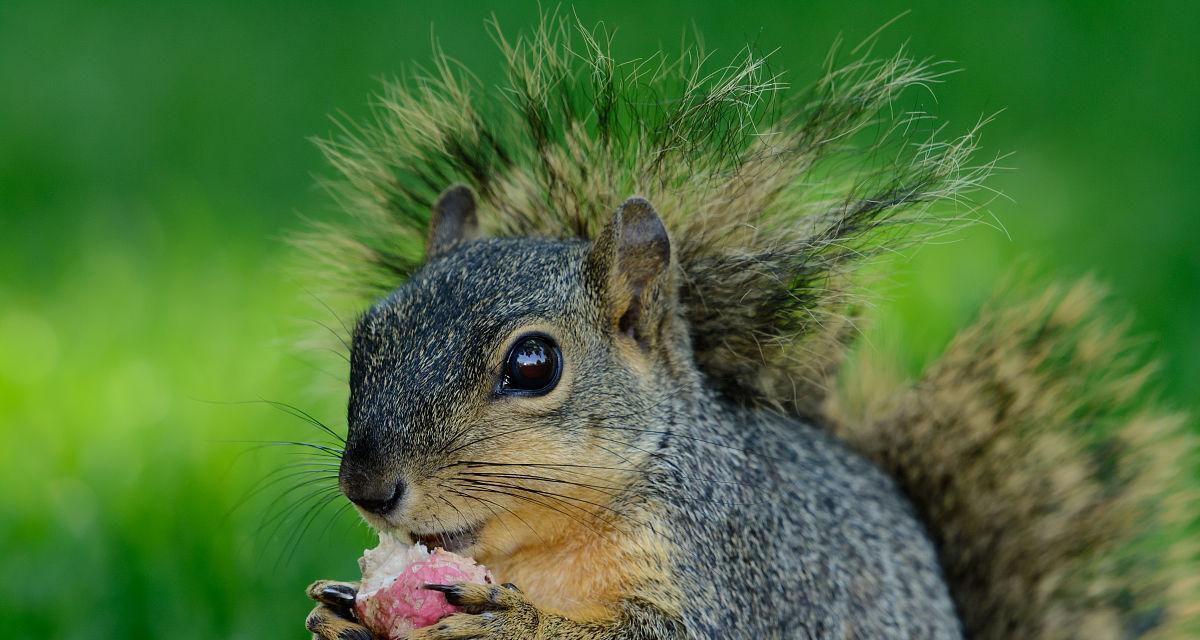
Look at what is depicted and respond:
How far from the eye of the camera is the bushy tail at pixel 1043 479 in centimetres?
189

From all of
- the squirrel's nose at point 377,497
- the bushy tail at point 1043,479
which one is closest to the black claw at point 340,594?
the squirrel's nose at point 377,497

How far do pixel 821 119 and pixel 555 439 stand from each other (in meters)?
0.57

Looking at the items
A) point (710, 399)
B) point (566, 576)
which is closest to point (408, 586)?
point (566, 576)

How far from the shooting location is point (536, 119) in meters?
1.82

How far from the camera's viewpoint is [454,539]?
1433 mm

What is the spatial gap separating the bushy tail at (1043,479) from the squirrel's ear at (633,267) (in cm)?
50

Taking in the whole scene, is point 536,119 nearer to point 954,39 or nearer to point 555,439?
point 555,439

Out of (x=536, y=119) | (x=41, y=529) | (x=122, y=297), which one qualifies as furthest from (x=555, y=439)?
(x=122, y=297)

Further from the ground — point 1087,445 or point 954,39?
point 954,39

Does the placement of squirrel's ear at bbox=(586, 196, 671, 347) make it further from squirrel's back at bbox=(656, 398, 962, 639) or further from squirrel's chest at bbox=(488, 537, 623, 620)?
squirrel's chest at bbox=(488, 537, 623, 620)

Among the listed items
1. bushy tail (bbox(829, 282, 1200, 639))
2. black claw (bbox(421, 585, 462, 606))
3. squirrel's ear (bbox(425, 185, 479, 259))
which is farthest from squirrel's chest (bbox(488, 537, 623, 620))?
bushy tail (bbox(829, 282, 1200, 639))

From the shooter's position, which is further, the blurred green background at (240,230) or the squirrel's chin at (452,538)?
the blurred green background at (240,230)

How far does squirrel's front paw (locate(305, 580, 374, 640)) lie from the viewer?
140 centimetres

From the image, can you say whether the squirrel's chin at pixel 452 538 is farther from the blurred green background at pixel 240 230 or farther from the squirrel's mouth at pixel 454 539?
the blurred green background at pixel 240 230
